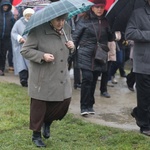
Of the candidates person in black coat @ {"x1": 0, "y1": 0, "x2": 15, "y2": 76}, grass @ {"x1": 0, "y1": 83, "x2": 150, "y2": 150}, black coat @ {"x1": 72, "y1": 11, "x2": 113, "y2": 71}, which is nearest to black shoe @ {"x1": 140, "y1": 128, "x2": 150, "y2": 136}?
grass @ {"x1": 0, "y1": 83, "x2": 150, "y2": 150}

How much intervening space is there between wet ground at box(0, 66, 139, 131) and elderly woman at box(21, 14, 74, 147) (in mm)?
1653

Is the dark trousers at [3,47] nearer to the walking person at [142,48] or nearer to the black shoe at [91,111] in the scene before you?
the black shoe at [91,111]

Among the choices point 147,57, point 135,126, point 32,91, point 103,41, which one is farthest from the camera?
point 103,41

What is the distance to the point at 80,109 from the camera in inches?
282

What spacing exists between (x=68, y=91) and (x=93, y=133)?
0.92 metres

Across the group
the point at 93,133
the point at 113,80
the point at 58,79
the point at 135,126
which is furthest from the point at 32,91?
the point at 113,80

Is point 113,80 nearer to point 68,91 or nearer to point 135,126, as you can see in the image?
point 135,126

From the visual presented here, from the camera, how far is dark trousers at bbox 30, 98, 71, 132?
16.4 ft

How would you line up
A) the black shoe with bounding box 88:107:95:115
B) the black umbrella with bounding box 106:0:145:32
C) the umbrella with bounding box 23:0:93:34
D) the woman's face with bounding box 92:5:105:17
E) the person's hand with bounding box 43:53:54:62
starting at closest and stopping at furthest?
1. the umbrella with bounding box 23:0:93:34
2. the person's hand with bounding box 43:53:54:62
3. the black umbrella with bounding box 106:0:145:32
4. the woman's face with bounding box 92:5:105:17
5. the black shoe with bounding box 88:107:95:115

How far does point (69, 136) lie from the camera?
18.5 feet

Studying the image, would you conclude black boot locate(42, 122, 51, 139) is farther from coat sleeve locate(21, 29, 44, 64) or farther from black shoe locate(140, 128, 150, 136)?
black shoe locate(140, 128, 150, 136)

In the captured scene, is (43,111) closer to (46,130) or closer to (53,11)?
(46,130)

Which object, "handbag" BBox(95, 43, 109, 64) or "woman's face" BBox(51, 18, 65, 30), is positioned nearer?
"woman's face" BBox(51, 18, 65, 30)

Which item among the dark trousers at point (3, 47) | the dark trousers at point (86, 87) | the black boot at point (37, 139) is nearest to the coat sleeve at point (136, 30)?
the dark trousers at point (86, 87)
